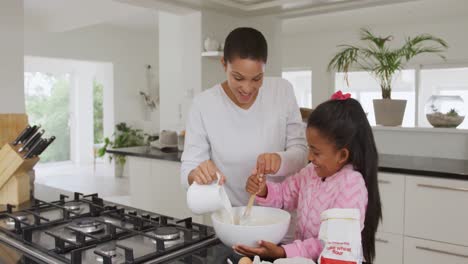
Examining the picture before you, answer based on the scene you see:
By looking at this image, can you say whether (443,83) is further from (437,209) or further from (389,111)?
(437,209)

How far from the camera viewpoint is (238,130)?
1404 millimetres

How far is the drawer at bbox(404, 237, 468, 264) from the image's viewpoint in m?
2.19

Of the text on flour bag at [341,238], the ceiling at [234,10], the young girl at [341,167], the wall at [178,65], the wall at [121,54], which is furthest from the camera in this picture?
the wall at [121,54]

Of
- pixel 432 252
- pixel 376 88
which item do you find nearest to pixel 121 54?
pixel 376 88

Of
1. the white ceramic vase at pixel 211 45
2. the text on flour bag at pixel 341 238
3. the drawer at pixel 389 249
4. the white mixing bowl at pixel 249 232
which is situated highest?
the white ceramic vase at pixel 211 45

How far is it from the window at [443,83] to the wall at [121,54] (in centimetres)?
485

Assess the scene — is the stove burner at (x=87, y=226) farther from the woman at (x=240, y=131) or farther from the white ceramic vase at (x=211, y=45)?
the white ceramic vase at (x=211, y=45)

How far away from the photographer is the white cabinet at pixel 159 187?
3053mm

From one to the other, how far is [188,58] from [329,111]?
287 centimetres

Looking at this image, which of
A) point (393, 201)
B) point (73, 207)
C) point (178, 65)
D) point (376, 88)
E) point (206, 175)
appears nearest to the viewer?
point (206, 175)

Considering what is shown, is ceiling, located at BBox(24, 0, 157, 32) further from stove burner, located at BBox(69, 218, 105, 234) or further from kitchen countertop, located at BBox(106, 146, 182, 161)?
stove burner, located at BBox(69, 218, 105, 234)

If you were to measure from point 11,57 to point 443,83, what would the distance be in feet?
21.6

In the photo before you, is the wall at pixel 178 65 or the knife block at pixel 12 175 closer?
the knife block at pixel 12 175

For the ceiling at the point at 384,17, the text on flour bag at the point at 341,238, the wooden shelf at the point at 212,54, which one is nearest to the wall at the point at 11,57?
the wooden shelf at the point at 212,54
